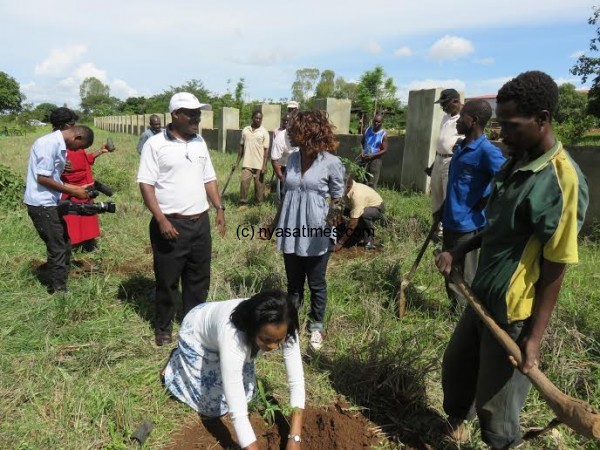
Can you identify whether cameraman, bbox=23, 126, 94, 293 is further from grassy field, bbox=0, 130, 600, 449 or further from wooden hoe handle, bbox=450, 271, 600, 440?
wooden hoe handle, bbox=450, 271, 600, 440

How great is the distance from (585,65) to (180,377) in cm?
2426

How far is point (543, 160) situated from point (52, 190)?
11.8 ft

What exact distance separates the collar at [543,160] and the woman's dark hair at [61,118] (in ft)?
12.5

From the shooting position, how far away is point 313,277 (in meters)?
3.36

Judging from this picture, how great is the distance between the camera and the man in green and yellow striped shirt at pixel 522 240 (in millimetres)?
1567

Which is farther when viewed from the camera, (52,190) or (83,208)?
(83,208)

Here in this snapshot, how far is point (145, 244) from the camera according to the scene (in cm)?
554

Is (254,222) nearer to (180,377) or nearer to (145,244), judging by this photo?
(145,244)

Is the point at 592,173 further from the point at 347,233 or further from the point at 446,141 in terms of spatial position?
the point at 347,233

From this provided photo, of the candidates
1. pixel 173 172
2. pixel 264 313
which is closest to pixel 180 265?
pixel 173 172

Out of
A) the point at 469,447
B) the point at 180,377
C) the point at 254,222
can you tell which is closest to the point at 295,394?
the point at 180,377

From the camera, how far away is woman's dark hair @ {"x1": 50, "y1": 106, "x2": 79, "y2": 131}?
13.4 ft

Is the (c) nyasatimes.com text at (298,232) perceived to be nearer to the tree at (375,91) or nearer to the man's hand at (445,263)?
the man's hand at (445,263)

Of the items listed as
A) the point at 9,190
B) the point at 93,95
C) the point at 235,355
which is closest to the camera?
the point at 235,355
